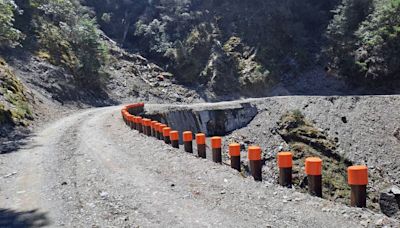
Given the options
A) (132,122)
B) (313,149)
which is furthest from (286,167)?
(313,149)

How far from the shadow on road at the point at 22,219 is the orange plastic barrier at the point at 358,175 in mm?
5279

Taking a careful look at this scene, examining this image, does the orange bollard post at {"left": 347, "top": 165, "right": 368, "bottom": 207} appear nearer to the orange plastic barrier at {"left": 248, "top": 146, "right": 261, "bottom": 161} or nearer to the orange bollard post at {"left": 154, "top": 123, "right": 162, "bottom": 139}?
the orange plastic barrier at {"left": 248, "top": 146, "right": 261, "bottom": 161}

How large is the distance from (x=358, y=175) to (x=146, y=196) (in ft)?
13.2

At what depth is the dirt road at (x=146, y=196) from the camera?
21.0ft

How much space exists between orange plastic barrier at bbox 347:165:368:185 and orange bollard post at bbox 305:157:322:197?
2.38ft

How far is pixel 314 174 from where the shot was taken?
24.3ft

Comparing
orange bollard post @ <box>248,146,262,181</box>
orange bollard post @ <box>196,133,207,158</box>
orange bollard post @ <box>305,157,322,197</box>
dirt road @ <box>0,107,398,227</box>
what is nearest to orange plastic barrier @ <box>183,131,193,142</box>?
dirt road @ <box>0,107,398,227</box>

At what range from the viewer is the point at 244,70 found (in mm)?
43125

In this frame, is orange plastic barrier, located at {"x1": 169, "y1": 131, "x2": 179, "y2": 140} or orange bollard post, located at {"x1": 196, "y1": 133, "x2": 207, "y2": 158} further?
orange plastic barrier, located at {"x1": 169, "y1": 131, "x2": 179, "y2": 140}

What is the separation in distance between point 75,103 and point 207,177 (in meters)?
25.9

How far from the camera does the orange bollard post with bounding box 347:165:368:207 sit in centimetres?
661

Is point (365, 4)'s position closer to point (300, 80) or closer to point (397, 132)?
point (300, 80)

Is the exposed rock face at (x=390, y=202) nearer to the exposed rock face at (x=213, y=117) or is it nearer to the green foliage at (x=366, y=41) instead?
the exposed rock face at (x=213, y=117)

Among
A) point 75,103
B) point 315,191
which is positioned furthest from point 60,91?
point 315,191
